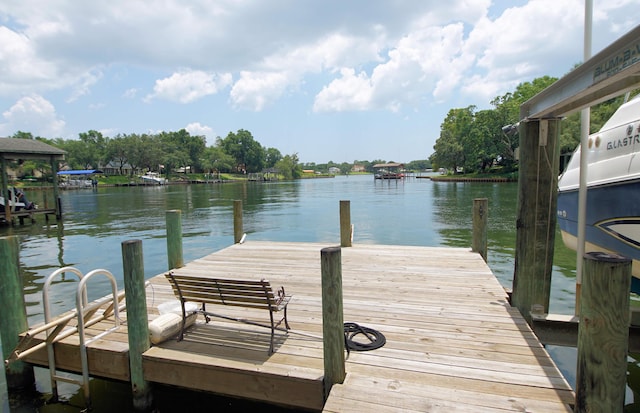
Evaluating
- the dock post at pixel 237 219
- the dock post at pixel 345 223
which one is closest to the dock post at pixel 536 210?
the dock post at pixel 345 223

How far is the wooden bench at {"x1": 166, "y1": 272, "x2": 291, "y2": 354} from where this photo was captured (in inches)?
133

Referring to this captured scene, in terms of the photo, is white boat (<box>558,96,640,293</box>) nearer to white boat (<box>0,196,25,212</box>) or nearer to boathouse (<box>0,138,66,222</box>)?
boathouse (<box>0,138,66,222</box>)

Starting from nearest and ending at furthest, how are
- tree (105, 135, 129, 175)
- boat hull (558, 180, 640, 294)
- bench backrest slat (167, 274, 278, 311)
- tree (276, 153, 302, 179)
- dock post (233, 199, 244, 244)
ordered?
bench backrest slat (167, 274, 278, 311)
boat hull (558, 180, 640, 294)
dock post (233, 199, 244, 244)
tree (105, 135, 129, 175)
tree (276, 153, 302, 179)

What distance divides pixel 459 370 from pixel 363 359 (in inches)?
30.9

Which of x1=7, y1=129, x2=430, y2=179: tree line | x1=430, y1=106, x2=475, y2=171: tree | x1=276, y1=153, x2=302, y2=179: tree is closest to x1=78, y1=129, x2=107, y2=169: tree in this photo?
x1=7, y1=129, x2=430, y2=179: tree line

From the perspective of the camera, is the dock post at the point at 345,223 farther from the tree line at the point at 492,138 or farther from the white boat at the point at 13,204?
the tree line at the point at 492,138

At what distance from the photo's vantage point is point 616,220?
14.2ft

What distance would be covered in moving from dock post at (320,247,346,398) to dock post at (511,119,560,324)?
2610mm

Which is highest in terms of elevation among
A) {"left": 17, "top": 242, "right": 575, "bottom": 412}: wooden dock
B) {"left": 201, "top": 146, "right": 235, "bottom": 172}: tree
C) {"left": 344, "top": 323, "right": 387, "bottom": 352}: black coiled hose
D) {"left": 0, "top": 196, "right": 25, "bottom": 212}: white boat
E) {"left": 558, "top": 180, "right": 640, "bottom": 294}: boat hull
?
{"left": 201, "top": 146, "right": 235, "bottom": 172}: tree

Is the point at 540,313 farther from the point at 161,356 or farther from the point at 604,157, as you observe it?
the point at 161,356

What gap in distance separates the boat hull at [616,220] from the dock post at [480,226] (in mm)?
1697

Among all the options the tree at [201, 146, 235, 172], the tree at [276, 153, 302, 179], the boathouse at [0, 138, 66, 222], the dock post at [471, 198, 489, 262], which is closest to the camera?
the dock post at [471, 198, 489, 262]

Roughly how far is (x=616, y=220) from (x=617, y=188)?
1.23 ft

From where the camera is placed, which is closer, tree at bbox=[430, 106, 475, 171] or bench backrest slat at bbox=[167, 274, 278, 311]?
bench backrest slat at bbox=[167, 274, 278, 311]
